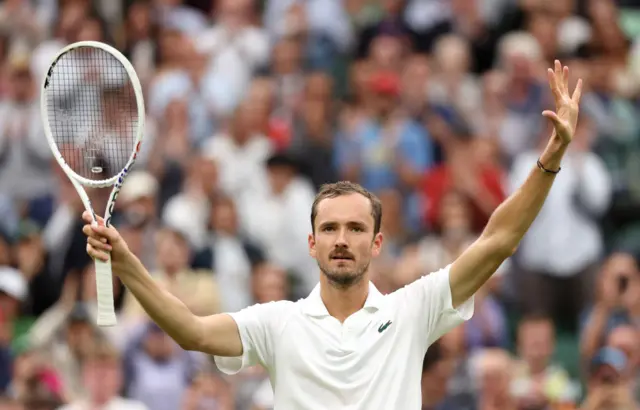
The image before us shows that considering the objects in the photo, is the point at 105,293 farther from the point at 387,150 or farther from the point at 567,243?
the point at 387,150

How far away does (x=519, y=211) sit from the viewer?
691 cm

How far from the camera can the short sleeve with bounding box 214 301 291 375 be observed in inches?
277

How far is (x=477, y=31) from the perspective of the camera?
54.6 ft

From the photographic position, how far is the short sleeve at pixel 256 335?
7.03 meters

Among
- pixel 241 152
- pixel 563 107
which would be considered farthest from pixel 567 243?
pixel 563 107

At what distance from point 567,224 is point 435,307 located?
7194 millimetres

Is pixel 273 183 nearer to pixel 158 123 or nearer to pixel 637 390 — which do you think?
pixel 158 123

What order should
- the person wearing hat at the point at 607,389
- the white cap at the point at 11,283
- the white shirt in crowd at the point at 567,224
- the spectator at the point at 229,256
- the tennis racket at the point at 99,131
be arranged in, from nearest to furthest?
the tennis racket at the point at 99,131, the person wearing hat at the point at 607,389, the white cap at the point at 11,283, the spectator at the point at 229,256, the white shirt in crowd at the point at 567,224

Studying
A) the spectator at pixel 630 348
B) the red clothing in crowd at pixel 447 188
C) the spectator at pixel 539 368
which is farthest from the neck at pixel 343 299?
the red clothing in crowd at pixel 447 188

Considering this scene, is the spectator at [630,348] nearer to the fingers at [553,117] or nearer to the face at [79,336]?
the face at [79,336]

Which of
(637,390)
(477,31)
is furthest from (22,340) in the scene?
(477,31)

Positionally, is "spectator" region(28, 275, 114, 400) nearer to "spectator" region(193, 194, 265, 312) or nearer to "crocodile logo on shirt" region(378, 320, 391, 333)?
"spectator" region(193, 194, 265, 312)

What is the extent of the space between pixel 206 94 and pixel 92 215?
30.2ft

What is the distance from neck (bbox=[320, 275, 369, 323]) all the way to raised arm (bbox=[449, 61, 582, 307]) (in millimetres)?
441
